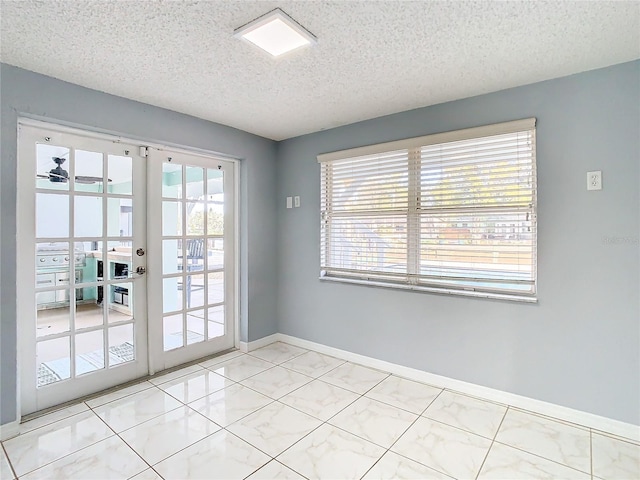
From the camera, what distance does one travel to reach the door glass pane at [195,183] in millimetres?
3324

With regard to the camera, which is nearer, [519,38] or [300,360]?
[519,38]

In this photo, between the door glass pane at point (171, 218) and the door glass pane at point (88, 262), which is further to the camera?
the door glass pane at point (171, 218)

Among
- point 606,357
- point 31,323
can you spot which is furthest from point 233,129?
point 606,357

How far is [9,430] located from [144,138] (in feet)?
7.37

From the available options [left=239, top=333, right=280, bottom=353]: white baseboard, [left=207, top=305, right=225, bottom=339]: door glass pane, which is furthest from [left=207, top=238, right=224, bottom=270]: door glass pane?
[left=239, top=333, right=280, bottom=353]: white baseboard

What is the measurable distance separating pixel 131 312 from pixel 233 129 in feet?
6.65

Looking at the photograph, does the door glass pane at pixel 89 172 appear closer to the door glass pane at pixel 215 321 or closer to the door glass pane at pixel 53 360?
the door glass pane at pixel 53 360

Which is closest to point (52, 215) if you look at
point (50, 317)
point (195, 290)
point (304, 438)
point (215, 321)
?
point (50, 317)

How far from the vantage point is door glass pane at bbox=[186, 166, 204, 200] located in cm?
332

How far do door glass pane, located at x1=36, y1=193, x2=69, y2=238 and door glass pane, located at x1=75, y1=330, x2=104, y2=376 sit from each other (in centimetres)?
81

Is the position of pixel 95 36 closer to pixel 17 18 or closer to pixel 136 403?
pixel 17 18

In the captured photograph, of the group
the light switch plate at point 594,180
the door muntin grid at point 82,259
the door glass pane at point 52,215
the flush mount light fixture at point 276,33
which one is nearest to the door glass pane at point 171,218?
the door muntin grid at point 82,259

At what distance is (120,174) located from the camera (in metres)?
2.85

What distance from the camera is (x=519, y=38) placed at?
188 centimetres
